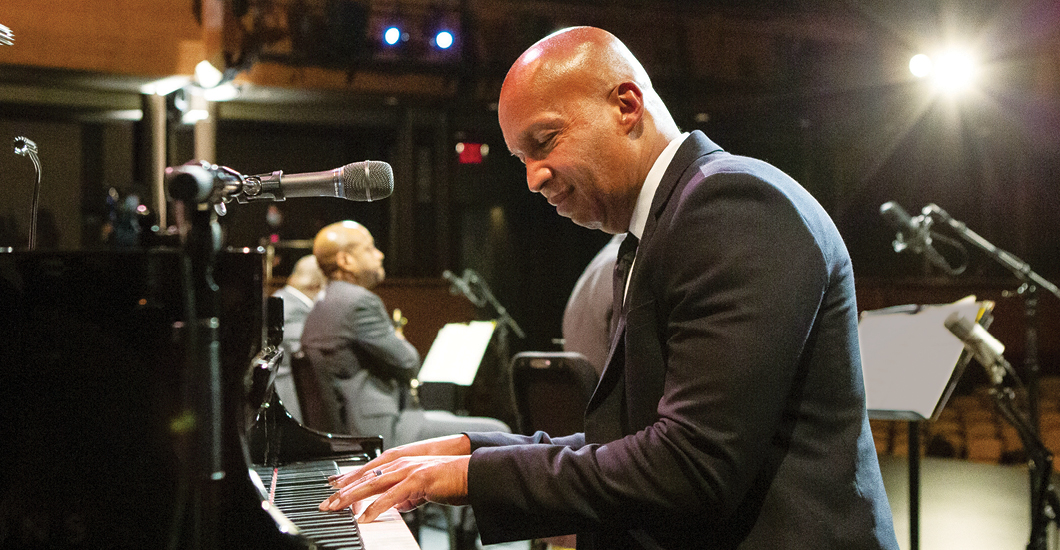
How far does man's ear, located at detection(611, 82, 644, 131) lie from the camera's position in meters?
1.38

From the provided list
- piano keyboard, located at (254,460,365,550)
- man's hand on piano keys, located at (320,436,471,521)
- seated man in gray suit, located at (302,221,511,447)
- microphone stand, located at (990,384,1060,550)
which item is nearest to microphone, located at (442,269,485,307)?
seated man in gray suit, located at (302,221,511,447)

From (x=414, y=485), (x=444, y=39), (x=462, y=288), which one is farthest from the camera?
(x=444, y=39)

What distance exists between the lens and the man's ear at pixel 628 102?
1.38 meters

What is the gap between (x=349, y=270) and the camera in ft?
15.7

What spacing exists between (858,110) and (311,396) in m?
9.48

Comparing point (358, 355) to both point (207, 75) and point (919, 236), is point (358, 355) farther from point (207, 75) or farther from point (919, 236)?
point (207, 75)

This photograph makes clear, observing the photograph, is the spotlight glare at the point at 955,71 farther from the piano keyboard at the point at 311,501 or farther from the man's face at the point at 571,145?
the piano keyboard at the point at 311,501

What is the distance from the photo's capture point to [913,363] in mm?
2850

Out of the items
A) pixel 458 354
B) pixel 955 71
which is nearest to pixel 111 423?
pixel 458 354

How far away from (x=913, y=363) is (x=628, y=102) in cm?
195

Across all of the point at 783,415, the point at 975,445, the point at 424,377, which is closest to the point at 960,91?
the point at 975,445

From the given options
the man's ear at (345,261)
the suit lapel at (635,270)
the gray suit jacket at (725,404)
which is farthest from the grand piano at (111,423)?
the man's ear at (345,261)

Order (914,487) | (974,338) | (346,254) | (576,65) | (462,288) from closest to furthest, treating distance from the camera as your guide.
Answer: (576,65) → (974,338) → (914,487) → (346,254) → (462,288)

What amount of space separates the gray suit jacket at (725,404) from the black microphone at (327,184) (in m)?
0.50
